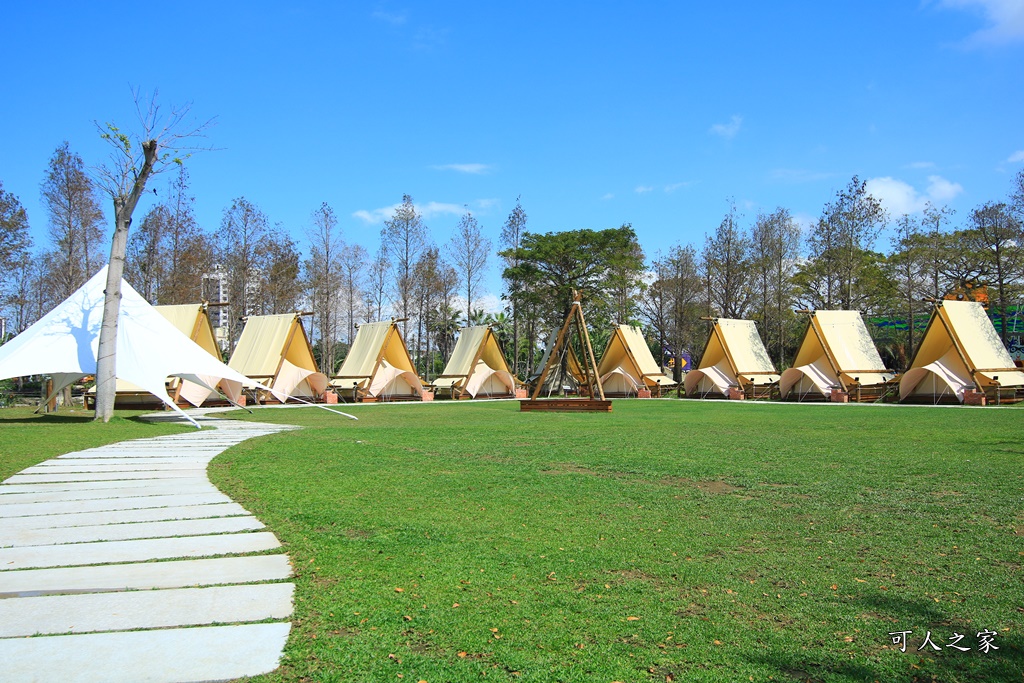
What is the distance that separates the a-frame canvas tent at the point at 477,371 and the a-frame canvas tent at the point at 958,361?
17303mm

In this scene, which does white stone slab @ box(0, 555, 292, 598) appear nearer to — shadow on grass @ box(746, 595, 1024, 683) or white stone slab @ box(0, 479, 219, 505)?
white stone slab @ box(0, 479, 219, 505)

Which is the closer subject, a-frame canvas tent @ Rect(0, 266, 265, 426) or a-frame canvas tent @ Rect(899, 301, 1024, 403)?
a-frame canvas tent @ Rect(0, 266, 265, 426)

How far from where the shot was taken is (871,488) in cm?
706

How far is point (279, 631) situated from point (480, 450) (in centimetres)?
687

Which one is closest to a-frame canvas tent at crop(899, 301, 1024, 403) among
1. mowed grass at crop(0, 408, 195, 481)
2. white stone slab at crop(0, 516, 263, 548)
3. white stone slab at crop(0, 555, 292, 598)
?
mowed grass at crop(0, 408, 195, 481)

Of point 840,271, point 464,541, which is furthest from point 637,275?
point 464,541

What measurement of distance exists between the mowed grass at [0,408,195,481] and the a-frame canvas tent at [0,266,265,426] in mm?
849

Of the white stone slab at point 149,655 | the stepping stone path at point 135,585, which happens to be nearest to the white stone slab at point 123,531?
the stepping stone path at point 135,585

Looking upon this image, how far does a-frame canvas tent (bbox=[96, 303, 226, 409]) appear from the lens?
76.3 feet

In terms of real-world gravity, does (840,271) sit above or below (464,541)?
above

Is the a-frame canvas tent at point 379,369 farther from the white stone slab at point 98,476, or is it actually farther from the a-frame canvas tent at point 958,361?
the white stone slab at point 98,476

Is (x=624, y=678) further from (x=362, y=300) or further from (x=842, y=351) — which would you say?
(x=362, y=300)

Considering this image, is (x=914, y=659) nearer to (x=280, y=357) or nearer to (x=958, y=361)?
(x=280, y=357)

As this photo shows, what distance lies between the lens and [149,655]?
310cm
